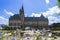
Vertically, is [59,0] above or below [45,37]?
above

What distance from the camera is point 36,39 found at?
92 cm

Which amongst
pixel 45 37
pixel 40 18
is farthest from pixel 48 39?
pixel 40 18

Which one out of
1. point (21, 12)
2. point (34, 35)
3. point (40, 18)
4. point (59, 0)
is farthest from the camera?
point (21, 12)

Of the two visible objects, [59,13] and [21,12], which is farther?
[21,12]

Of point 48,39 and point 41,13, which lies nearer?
point 48,39

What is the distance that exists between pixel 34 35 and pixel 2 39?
0.62 ft

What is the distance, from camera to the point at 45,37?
37.2 inches

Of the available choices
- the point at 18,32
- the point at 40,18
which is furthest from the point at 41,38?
the point at 40,18

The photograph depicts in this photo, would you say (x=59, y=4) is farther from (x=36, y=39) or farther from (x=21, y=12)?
(x=21, y=12)

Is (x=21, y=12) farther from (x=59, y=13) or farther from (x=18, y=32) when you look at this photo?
(x=18, y=32)

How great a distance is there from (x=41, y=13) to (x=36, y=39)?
26126mm

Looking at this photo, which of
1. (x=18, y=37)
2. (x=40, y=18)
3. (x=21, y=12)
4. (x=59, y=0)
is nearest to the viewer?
(x=18, y=37)

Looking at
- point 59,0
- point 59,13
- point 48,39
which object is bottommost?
point 48,39

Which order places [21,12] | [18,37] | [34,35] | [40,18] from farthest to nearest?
[21,12] → [40,18] → [34,35] → [18,37]
